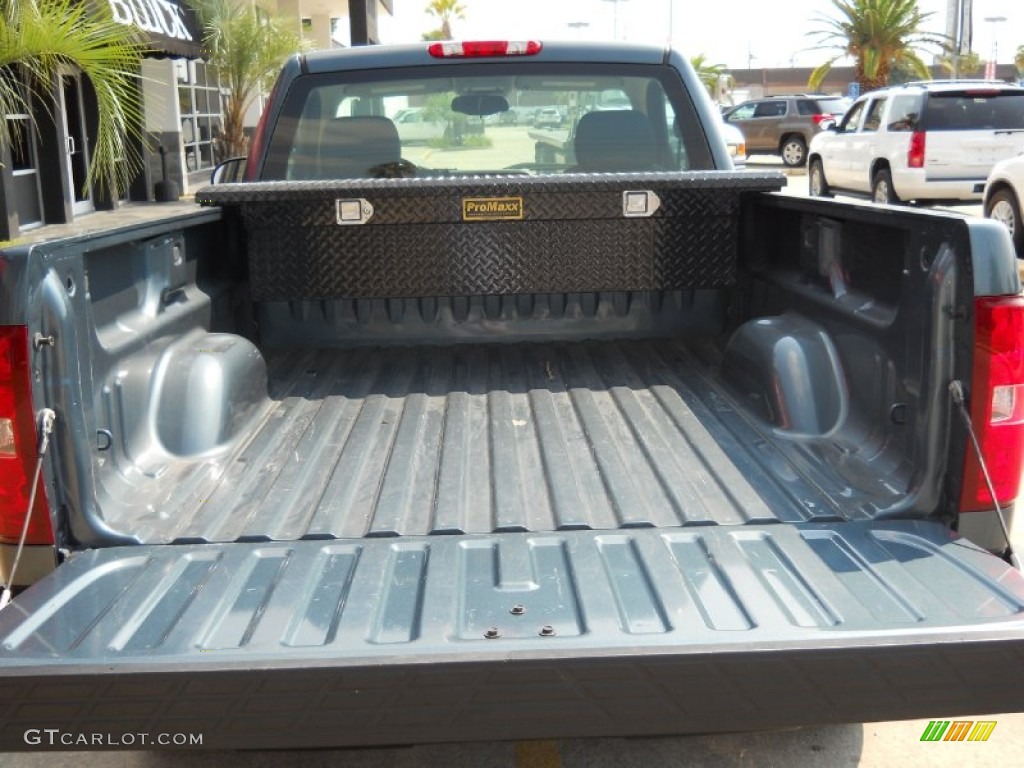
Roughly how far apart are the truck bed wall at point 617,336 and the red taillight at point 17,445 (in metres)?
0.05

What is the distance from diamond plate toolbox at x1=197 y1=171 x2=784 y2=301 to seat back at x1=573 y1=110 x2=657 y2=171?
0.47 m

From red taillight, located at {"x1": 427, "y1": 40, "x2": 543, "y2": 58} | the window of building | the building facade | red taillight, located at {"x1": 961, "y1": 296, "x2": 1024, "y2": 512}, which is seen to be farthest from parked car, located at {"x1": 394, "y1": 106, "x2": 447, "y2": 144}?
the window of building

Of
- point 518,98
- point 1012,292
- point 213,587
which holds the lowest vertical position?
point 213,587

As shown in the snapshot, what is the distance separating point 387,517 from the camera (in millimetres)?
2857

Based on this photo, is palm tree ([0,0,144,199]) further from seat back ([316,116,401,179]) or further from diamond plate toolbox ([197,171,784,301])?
diamond plate toolbox ([197,171,784,301])

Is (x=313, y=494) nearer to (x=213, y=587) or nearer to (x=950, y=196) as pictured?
(x=213, y=587)

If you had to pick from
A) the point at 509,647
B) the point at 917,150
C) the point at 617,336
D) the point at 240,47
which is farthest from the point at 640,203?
the point at 240,47

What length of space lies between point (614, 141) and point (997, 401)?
2175 mm

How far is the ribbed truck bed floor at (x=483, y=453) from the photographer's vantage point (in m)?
2.84

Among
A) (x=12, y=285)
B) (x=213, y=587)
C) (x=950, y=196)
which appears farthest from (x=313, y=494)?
(x=950, y=196)

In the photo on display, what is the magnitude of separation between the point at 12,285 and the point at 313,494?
957 millimetres

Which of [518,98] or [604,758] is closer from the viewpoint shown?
[604,758]

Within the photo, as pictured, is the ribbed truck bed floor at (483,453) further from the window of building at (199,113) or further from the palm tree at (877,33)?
the palm tree at (877,33)

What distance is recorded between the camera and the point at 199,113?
24094mm
